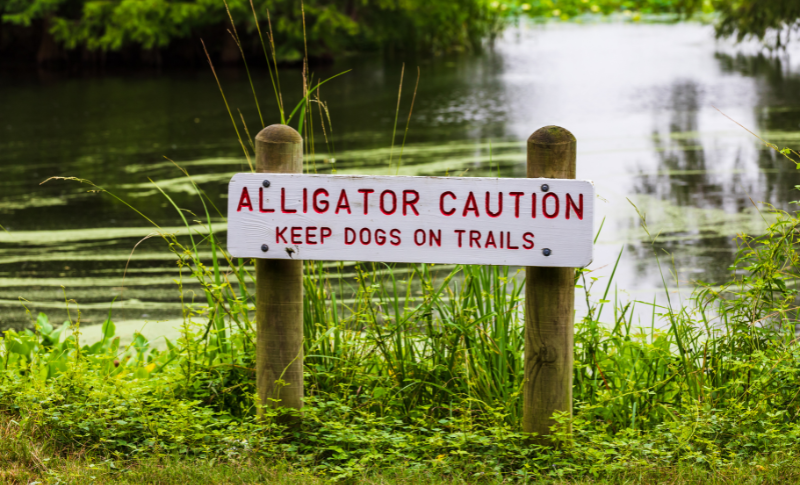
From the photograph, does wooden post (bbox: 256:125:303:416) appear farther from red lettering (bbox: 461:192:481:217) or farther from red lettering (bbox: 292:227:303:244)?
red lettering (bbox: 461:192:481:217)

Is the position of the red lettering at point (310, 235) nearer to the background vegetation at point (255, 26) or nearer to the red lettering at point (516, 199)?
the red lettering at point (516, 199)

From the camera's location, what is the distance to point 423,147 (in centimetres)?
1062

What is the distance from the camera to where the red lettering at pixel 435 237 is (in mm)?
2838

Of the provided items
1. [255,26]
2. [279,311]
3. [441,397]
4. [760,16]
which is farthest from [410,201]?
[255,26]

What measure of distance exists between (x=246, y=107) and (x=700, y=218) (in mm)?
9293

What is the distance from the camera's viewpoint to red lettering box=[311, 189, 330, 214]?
9.45 ft

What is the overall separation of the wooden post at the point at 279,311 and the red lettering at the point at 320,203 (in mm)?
184

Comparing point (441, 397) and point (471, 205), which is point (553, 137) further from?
point (441, 397)

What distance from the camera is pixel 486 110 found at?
13875 millimetres

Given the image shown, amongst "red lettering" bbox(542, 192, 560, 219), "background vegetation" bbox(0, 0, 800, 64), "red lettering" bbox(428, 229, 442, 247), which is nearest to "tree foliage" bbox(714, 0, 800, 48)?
"background vegetation" bbox(0, 0, 800, 64)

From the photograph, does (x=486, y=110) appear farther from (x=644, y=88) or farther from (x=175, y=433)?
(x=175, y=433)

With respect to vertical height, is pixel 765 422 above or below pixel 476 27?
below

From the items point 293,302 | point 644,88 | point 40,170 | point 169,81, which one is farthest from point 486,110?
point 293,302

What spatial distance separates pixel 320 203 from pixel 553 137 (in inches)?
31.4
